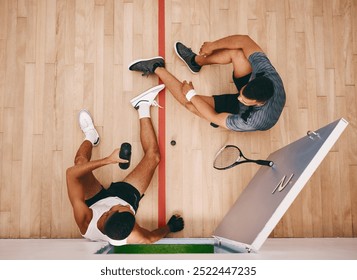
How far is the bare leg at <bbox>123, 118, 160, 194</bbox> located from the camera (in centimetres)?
389

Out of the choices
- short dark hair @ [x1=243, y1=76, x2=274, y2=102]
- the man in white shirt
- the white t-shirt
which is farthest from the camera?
the white t-shirt

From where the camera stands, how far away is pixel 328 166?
4.12m

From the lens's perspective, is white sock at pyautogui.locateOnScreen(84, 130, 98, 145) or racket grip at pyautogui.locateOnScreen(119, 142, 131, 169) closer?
racket grip at pyautogui.locateOnScreen(119, 142, 131, 169)

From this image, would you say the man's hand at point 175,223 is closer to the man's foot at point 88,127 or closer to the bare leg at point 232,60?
the man's foot at point 88,127

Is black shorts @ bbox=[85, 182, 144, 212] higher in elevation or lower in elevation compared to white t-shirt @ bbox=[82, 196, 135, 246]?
higher

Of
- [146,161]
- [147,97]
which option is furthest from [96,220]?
[147,97]

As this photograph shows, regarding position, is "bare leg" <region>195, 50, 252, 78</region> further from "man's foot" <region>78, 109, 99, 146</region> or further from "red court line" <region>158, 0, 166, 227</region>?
"man's foot" <region>78, 109, 99, 146</region>

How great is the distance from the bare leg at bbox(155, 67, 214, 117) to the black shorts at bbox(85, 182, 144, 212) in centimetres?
100

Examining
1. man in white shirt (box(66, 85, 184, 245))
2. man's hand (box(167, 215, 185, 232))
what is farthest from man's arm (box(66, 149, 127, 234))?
man's hand (box(167, 215, 185, 232))

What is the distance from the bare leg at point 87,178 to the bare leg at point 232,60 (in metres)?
1.45

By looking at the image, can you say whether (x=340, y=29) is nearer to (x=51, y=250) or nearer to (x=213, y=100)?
Answer: (x=213, y=100)

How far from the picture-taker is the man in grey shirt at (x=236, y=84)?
3350mm

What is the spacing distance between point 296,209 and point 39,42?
3226 mm

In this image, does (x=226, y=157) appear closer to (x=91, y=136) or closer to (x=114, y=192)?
(x=114, y=192)
